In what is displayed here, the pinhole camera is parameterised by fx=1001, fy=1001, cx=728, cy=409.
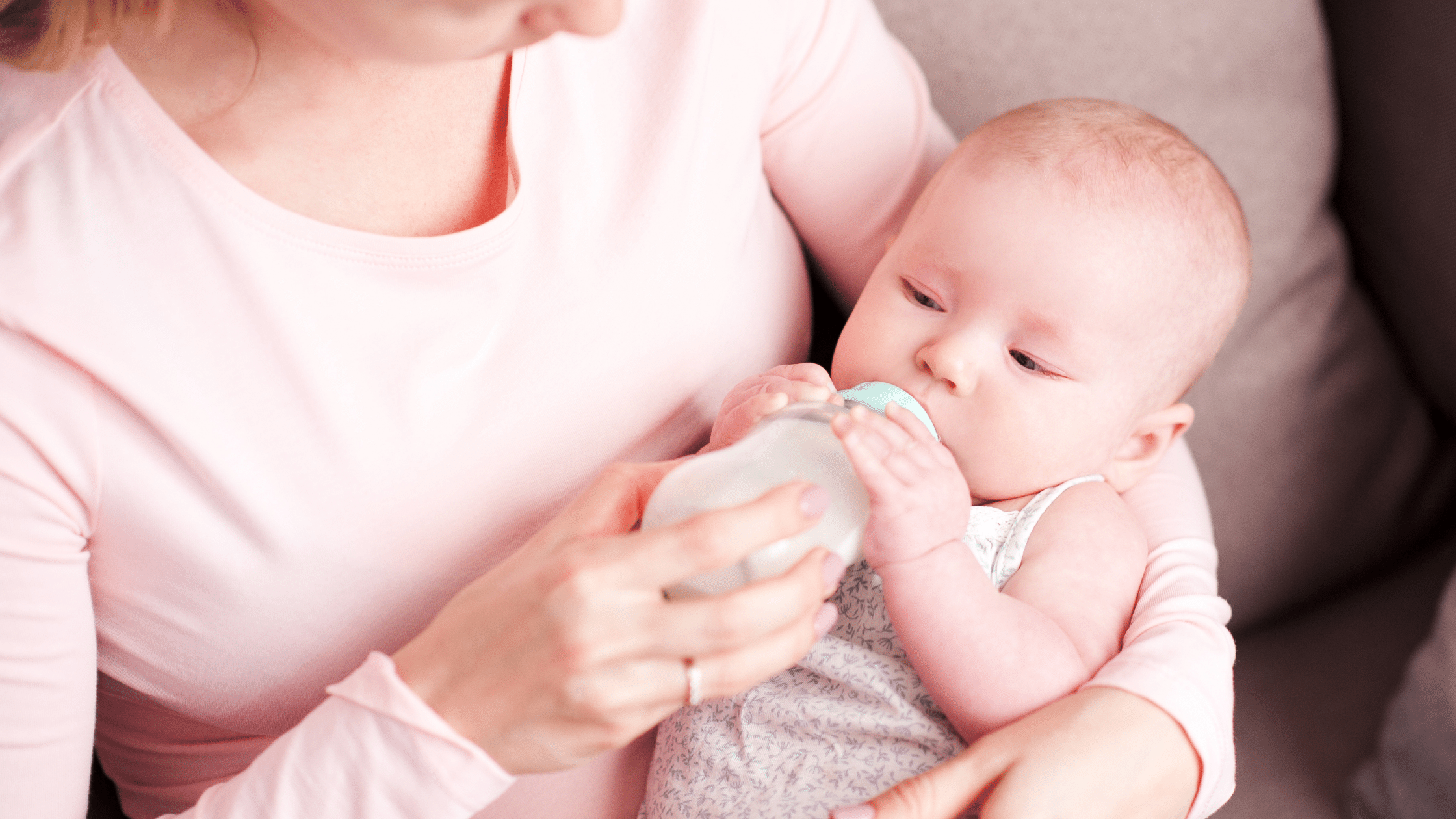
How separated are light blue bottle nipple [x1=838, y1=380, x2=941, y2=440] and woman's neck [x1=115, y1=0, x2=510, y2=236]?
1.19 feet

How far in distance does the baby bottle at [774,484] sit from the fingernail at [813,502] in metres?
0.02

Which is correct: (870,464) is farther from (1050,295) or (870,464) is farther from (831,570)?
(1050,295)

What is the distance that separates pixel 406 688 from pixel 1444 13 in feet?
5.14

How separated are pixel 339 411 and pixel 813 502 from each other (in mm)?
378

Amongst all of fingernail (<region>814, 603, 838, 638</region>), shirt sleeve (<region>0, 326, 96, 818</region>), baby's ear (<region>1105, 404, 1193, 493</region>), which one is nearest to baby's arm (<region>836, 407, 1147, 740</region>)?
fingernail (<region>814, 603, 838, 638</region>)

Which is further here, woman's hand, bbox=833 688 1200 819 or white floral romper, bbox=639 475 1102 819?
white floral romper, bbox=639 475 1102 819

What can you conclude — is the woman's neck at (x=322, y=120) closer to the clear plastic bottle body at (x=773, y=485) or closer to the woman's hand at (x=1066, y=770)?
the clear plastic bottle body at (x=773, y=485)

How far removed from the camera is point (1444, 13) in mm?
1372

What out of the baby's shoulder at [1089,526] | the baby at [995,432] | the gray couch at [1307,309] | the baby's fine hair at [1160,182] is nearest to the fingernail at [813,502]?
the baby at [995,432]

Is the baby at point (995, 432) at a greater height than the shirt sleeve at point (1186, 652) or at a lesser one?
greater

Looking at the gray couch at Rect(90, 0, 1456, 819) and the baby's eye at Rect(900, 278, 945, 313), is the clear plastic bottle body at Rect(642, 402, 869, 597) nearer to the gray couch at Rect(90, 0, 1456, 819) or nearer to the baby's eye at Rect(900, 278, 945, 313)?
the baby's eye at Rect(900, 278, 945, 313)

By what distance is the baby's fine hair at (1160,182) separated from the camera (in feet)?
3.34

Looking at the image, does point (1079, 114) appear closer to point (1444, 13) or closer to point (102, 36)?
point (1444, 13)

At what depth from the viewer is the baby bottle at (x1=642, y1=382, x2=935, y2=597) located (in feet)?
2.43
